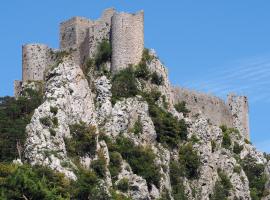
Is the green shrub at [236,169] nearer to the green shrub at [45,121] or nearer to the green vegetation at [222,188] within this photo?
the green vegetation at [222,188]

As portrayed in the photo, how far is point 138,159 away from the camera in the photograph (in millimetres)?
94500

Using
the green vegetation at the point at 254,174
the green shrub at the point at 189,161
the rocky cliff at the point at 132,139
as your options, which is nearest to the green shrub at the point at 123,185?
the rocky cliff at the point at 132,139

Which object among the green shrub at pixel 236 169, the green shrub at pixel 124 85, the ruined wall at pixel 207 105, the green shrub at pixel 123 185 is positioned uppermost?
the ruined wall at pixel 207 105

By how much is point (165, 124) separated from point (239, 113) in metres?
16.5

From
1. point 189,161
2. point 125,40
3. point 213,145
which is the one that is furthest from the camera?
point 213,145

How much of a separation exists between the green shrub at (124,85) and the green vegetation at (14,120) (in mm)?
5276

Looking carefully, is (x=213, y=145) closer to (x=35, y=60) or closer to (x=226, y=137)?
(x=226, y=137)

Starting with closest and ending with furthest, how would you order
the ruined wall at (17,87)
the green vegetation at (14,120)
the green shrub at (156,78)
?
1. the green vegetation at (14,120)
2. the green shrub at (156,78)
3. the ruined wall at (17,87)

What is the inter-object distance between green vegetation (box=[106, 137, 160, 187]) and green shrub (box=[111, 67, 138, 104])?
3.97 meters

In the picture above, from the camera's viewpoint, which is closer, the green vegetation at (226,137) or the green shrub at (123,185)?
the green shrub at (123,185)

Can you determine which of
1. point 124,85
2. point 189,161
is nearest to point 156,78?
point 124,85

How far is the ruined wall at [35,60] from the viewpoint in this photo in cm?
10169

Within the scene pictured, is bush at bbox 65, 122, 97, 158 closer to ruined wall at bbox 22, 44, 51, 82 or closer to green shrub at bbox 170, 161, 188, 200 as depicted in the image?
green shrub at bbox 170, 161, 188, 200

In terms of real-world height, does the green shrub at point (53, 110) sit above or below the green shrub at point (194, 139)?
below
